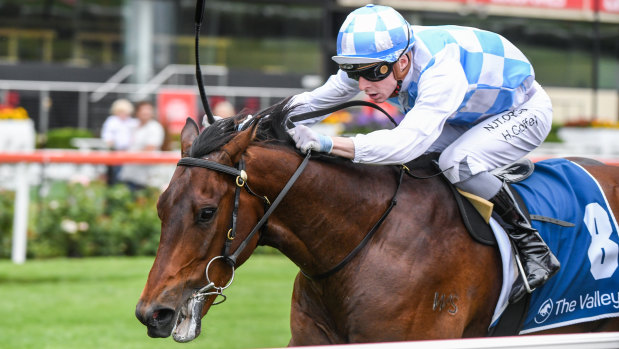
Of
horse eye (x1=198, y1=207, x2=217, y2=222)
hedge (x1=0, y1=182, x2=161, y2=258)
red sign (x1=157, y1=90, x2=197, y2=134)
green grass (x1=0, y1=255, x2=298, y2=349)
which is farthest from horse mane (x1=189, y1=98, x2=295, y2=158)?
red sign (x1=157, y1=90, x2=197, y2=134)

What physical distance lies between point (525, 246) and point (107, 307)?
13.0 feet

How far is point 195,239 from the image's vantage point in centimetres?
259

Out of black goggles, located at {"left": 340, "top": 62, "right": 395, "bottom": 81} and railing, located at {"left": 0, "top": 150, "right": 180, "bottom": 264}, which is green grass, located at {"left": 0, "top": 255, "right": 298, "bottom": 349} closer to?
railing, located at {"left": 0, "top": 150, "right": 180, "bottom": 264}

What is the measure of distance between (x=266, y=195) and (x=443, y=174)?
2.51 feet

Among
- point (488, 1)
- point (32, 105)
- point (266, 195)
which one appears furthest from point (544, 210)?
point (32, 105)

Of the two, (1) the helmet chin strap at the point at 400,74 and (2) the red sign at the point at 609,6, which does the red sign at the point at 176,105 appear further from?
(1) the helmet chin strap at the point at 400,74

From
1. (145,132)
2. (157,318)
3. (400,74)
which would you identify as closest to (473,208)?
(400,74)

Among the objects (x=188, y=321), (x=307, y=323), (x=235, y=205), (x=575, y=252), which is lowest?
(x=307, y=323)

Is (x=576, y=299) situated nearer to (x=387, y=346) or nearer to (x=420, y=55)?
(x=420, y=55)

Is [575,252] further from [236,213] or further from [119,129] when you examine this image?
[119,129]

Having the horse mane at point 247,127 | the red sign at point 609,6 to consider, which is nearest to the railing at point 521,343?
the horse mane at point 247,127

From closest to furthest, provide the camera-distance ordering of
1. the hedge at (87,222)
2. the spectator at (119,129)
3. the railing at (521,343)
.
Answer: the railing at (521,343)
the hedge at (87,222)
the spectator at (119,129)

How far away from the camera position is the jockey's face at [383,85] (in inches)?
115

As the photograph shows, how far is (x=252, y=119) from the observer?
9.43ft
